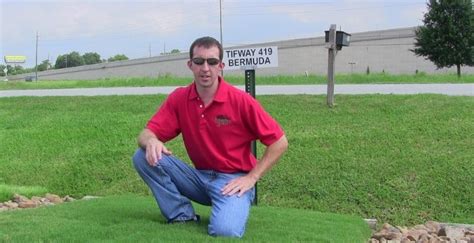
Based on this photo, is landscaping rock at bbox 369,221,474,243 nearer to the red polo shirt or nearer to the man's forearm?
the red polo shirt

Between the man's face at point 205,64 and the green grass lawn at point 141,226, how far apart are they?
44.9 inches

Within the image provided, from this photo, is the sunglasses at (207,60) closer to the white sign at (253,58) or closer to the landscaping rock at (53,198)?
the white sign at (253,58)

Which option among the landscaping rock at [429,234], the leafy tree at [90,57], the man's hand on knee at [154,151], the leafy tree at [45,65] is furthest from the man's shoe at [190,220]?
the leafy tree at [45,65]

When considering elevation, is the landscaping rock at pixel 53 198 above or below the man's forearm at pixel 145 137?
below

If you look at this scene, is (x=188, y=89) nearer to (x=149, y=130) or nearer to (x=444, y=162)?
(x=149, y=130)

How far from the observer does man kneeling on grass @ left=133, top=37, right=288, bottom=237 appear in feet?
14.9

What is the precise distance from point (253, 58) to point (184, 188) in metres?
2.68

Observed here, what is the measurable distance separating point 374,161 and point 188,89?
13.6ft

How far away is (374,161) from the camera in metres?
8.17

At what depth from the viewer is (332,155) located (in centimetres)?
847

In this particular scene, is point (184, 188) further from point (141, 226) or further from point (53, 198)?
point (53, 198)

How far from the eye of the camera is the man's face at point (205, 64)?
4502mm

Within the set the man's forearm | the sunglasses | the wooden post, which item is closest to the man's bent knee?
the man's forearm

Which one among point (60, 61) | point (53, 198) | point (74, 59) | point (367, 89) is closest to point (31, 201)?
point (53, 198)
